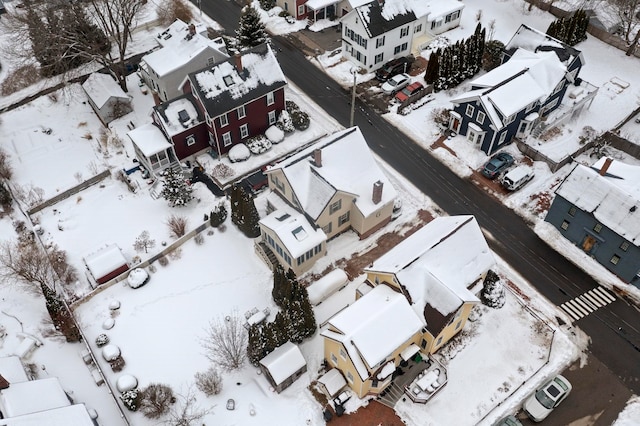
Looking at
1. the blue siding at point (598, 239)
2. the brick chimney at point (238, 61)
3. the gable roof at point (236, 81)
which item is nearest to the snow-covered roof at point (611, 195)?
the blue siding at point (598, 239)

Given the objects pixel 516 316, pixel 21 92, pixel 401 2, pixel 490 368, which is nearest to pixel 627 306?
pixel 516 316

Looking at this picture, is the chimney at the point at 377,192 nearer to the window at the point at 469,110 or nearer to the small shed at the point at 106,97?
the window at the point at 469,110

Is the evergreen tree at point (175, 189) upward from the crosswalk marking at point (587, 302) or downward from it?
upward

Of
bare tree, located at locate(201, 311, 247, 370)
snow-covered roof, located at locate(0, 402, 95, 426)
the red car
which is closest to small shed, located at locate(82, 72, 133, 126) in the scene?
bare tree, located at locate(201, 311, 247, 370)

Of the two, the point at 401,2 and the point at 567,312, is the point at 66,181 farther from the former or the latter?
the point at 567,312

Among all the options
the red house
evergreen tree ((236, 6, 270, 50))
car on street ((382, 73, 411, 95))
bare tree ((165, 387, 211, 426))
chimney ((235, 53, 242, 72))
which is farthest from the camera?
evergreen tree ((236, 6, 270, 50))

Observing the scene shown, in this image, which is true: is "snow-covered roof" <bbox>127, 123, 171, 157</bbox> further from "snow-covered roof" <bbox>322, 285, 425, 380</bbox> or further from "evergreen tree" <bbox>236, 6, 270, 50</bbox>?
"snow-covered roof" <bbox>322, 285, 425, 380</bbox>
